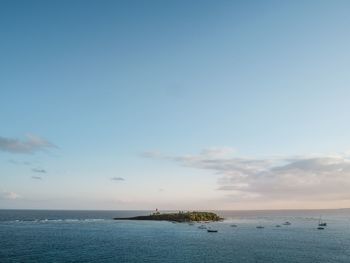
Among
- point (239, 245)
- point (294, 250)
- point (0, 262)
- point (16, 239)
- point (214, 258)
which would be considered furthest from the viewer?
point (16, 239)

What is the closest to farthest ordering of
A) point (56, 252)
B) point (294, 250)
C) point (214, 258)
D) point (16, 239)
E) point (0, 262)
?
point (0, 262) < point (214, 258) < point (56, 252) < point (294, 250) < point (16, 239)

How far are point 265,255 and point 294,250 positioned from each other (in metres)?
15.3

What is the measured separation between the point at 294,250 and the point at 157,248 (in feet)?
120

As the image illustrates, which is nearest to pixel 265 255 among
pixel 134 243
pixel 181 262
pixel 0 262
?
pixel 181 262

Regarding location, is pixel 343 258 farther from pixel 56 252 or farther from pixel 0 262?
pixel 0 262

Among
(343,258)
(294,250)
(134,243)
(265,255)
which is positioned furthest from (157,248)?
(343,258)

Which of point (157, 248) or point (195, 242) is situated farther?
point (195, 242)

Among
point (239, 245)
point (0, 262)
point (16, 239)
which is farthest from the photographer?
point (16, 239)

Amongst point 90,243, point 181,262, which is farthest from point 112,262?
point 90,243

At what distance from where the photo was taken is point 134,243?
379 ft

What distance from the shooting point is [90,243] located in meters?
112

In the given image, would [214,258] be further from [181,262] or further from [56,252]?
[56,252]

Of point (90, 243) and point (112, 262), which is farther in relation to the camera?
point (90, 243)

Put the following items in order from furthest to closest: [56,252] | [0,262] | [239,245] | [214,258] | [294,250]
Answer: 1. [239,245]
2. [294,250]
3. [56,252]
4. [214,258]
5. [0,262]
